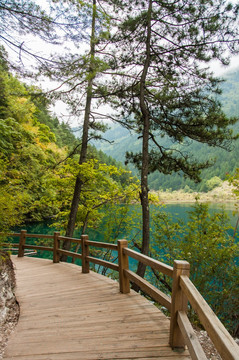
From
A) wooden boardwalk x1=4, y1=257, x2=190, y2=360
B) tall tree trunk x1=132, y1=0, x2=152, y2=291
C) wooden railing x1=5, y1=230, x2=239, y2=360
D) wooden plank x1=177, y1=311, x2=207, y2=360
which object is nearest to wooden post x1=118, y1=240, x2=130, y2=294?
wooden railing x1=5, y1=230, x2=239, y2=360

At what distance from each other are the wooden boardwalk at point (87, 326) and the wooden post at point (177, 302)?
96 millimetres

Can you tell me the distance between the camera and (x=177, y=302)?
230cm

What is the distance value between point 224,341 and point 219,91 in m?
6.78

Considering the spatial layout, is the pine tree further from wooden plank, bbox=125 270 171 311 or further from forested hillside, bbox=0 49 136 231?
wooden plank, bbox=125 270 171 311

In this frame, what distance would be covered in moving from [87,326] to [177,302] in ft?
4.46

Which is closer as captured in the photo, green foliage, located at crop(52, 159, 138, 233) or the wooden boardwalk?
the wooden boardwalk

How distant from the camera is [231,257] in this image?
588 centimetres

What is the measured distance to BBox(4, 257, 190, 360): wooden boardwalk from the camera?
237 cm

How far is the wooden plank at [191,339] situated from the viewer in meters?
1.72

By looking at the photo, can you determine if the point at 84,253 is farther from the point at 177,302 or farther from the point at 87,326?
the point at 177,302

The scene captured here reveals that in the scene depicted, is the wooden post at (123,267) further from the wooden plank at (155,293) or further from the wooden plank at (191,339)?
the wooden plank at (191,339)

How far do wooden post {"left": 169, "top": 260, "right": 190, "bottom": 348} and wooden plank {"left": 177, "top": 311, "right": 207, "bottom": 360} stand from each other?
0.07 m

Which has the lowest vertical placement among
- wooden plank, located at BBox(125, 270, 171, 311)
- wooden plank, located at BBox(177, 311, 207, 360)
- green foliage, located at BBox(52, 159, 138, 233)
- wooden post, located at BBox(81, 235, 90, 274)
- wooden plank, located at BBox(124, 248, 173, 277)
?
wooden post, located at BBox(81, 235, 90, 274)

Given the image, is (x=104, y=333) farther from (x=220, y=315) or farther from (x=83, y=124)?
(x=83, y=124)
